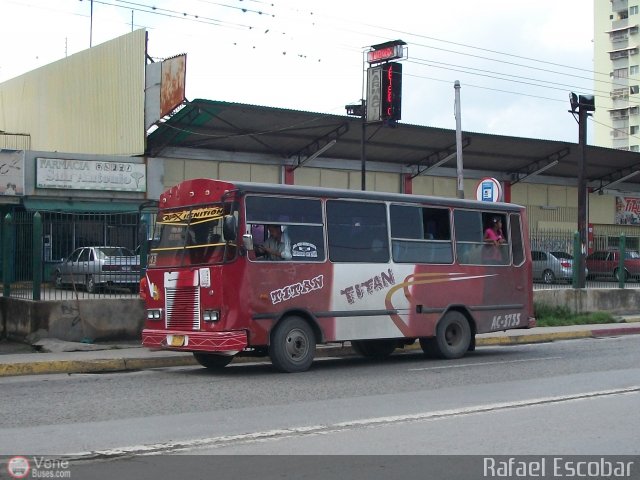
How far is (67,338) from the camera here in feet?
53.3

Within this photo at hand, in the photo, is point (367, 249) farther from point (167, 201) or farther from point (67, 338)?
point (67, 338)

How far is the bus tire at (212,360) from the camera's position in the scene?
46.9 ft

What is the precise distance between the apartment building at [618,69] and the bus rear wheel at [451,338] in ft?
302

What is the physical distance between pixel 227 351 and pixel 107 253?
519 cm

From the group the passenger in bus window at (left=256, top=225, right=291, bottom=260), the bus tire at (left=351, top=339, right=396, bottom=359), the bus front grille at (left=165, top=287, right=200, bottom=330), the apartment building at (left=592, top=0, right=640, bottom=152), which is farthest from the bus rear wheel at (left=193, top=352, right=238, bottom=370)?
the apartment building at (left=592, top=0, right=640, bottom=152)

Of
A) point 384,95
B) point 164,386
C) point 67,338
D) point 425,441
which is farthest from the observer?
point 384,95

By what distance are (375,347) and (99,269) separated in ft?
19.2

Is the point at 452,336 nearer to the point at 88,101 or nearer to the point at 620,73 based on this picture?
the point at 88,101

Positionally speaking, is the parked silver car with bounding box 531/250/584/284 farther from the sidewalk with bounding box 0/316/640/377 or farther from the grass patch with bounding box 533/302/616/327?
the sidewalk with bounding box 0/316/640/377

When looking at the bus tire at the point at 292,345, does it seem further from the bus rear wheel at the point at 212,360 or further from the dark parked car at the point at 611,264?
the dark parked car at the point at 611,264

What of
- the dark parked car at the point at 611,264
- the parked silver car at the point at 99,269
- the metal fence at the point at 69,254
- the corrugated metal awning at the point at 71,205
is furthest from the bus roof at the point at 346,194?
the corrugated metal awning at the point at 71,205

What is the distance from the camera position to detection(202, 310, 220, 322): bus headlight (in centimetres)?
1288

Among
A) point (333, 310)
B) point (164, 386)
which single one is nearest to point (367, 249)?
point (333, 310)

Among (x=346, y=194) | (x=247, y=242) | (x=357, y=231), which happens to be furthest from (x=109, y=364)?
(x=346, y=194)
